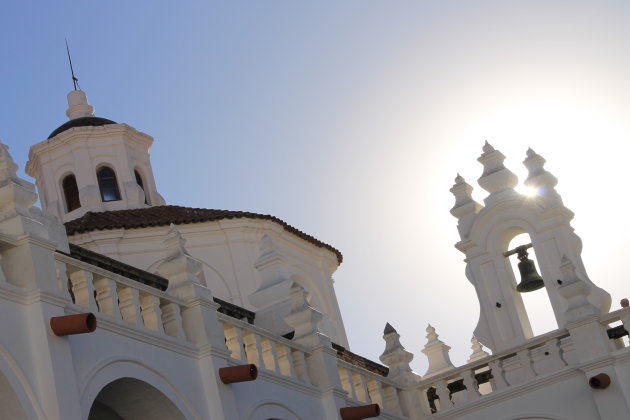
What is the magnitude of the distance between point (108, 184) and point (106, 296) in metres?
17.6

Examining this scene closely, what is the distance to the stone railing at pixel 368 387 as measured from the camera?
61.9 feet

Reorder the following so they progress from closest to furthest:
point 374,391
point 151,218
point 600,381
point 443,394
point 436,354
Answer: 1. point 600,381
2. point 374,391
3. point 443,394
4. point 436,354
5. point 151,218

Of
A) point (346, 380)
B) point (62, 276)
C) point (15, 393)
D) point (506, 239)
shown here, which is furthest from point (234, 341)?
point (506, 239)

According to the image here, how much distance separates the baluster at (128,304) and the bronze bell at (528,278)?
950 centimetres

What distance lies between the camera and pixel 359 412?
58.0 ft

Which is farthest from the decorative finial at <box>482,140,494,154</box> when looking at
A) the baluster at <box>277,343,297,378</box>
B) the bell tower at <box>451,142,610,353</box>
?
the baluster at <box>277,343,297,378</box>

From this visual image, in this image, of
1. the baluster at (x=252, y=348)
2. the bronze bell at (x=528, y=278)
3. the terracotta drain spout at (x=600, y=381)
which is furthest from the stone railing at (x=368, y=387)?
the terracotta drain spout at (x=600, y=381)

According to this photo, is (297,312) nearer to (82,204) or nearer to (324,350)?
(324,350)

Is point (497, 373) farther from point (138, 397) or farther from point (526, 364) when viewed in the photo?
point (138, 397)

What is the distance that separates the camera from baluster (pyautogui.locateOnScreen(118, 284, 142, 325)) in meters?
13.8

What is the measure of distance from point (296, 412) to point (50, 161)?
15901mm

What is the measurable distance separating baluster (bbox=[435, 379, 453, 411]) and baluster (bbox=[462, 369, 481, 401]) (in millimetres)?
404

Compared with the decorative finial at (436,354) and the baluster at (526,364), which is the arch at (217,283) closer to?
the decorative finial at (436,354)

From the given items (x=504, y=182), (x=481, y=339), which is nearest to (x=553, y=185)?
(x=504, y=182)
